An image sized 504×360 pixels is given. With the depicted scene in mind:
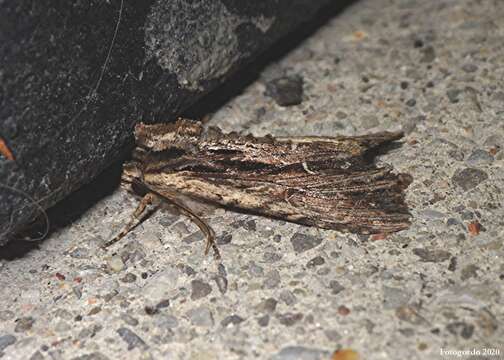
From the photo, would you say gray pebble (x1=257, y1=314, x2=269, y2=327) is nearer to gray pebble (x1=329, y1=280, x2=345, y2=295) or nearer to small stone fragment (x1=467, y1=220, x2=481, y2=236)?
gray pebble (x1=329, y1=280, x2=345, y2=295)

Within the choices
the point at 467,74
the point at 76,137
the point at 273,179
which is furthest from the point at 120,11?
the point at 467,74

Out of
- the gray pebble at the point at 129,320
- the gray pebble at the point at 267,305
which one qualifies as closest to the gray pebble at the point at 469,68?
the gray pebble at the point at 267,305

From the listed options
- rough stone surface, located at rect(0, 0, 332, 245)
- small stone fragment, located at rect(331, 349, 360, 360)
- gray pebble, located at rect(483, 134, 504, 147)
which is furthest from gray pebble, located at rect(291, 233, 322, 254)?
gray pebble, located at rect(483, 134, 504, 147)

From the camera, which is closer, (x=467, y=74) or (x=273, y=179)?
(x=273, y=179)

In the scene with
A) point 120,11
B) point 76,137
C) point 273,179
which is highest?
point 120,11

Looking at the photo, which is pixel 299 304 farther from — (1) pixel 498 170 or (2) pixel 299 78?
(2) pixel 299 78

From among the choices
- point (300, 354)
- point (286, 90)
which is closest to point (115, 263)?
point (300, 354)
